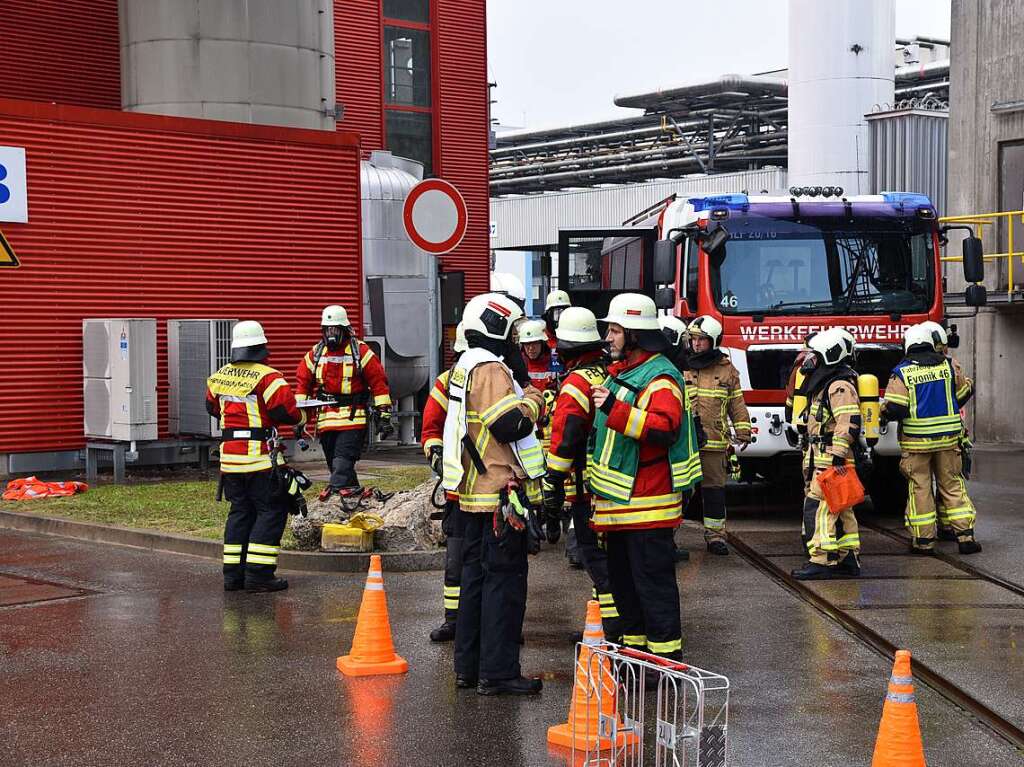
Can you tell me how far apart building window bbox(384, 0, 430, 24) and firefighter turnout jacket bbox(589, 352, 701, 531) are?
957 inches

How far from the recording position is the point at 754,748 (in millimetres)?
6207

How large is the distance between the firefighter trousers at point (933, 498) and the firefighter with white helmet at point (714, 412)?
1377mm

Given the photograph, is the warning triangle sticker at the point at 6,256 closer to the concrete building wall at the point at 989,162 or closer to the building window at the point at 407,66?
the concrete building wall at the point at 989,162

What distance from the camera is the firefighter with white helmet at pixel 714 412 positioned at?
11.8 meters

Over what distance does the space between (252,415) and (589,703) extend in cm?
462

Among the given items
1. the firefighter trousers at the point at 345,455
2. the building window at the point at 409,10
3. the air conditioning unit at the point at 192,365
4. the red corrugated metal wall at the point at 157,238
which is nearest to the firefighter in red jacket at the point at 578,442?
the firefighter trousers at the point at 345,455

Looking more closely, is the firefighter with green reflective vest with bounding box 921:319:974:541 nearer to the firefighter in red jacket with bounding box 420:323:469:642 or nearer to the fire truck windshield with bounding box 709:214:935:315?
the fire truck windshield with bounding box 709:214:935:315

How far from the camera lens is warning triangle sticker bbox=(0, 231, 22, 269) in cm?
1634

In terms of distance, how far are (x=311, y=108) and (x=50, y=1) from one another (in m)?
5.96

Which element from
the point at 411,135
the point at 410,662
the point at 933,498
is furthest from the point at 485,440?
the point at 411,135

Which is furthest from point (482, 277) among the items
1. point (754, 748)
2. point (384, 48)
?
point (754, 748)

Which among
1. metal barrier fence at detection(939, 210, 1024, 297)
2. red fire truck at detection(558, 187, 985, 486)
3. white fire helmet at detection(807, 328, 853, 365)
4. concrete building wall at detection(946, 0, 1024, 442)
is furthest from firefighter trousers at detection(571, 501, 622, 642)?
concrete building wall at detection(946, 0, 1024, 442)

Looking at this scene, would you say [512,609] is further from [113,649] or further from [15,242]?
[15,242]

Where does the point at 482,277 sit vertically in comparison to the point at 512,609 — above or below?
above
